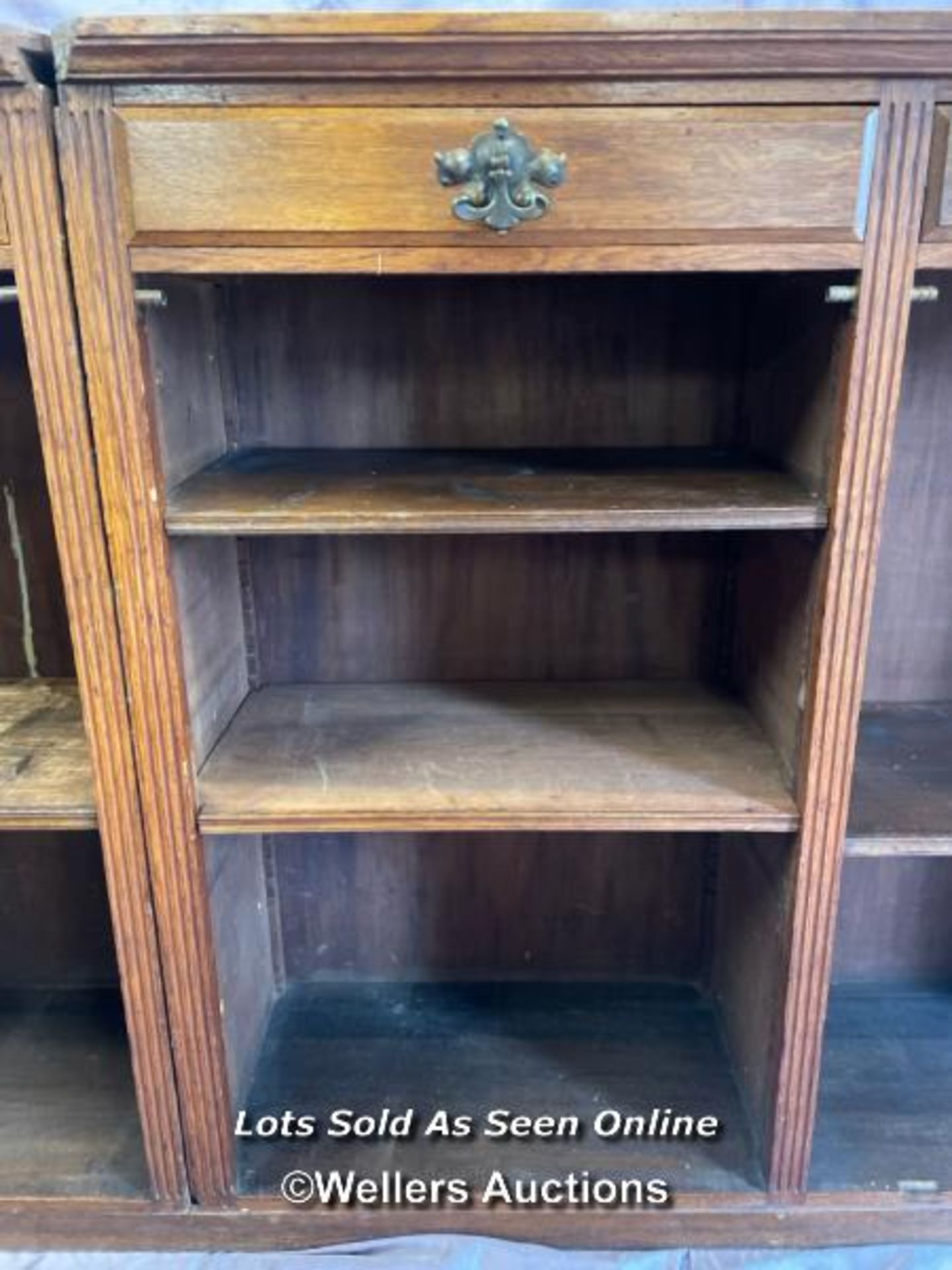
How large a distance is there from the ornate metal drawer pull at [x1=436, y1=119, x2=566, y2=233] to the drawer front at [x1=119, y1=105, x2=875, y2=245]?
0.5 inches

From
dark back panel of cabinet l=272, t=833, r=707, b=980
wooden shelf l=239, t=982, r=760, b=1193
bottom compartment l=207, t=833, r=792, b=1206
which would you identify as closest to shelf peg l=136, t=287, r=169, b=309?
bottom compartment l=207, t=833, r=792, b=1206

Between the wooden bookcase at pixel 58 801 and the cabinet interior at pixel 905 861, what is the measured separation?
33.5 inches

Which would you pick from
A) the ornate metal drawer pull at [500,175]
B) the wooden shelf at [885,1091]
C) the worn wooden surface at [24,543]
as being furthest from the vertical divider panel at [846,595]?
the worn wooden surface at [24,543]

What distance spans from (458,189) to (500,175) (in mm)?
43

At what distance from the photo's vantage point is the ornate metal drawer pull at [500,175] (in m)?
0.85

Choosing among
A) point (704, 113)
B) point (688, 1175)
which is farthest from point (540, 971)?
point (704, 113)

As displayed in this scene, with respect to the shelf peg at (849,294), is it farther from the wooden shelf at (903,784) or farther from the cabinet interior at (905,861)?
the wooden shelf at (903,784)

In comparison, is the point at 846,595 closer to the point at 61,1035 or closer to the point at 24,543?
the point at 24,543

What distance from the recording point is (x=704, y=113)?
868 millimetres

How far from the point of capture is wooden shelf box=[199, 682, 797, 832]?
1069 mm

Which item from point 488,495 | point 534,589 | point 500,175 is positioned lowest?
point 534,589

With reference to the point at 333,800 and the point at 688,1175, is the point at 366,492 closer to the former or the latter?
the point at 333,800

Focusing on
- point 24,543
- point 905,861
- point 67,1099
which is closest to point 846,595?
point 905,861

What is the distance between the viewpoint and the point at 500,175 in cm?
86
